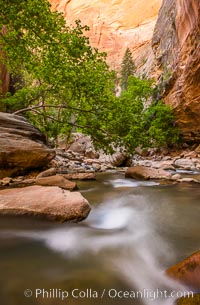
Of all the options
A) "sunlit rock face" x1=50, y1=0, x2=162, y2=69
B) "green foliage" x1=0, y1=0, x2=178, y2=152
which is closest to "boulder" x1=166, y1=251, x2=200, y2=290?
"green foliage" x1=0, y1=0, x2=178, y2=152

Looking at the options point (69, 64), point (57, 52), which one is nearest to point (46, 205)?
point (57, 52)

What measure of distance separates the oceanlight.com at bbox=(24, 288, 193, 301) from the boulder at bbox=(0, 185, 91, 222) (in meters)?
1.56

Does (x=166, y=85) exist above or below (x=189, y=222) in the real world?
above

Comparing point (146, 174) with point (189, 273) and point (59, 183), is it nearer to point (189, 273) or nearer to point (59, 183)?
point (59, 183)

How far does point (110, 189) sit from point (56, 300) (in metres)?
4.68

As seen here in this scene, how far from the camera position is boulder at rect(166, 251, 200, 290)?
5.79ft

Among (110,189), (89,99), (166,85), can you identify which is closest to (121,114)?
(89,99)

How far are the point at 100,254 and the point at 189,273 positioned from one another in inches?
38.5

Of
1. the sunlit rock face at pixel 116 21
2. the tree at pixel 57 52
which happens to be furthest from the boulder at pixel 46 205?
the sunlit rock face at pixel 116 21

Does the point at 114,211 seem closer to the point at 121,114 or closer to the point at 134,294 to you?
the point at 134,294

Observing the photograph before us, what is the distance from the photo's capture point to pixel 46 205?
134 inches

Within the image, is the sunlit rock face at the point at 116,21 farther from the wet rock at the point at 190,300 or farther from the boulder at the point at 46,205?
the wet rock at the point at 190,300

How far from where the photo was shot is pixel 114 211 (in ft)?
13.9

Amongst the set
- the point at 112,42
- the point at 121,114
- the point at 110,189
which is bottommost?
the point at 110,189
